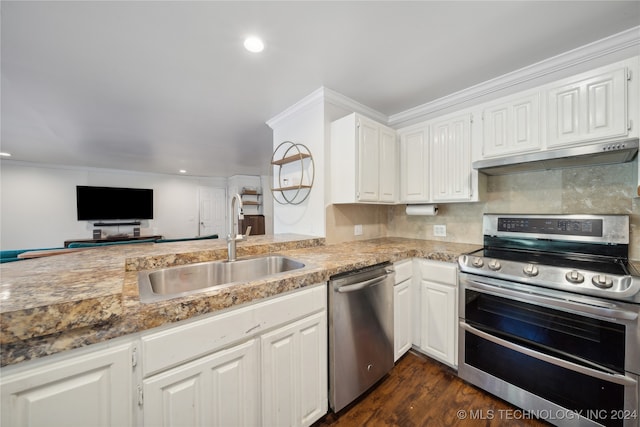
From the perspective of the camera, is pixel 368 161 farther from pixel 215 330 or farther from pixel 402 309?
pixel 215 330

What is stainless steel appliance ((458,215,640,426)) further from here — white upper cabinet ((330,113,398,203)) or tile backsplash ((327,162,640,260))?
white upper cabinet ((330,113,398,203))

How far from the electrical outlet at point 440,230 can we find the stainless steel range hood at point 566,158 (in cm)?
68

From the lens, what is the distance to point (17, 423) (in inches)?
25.5

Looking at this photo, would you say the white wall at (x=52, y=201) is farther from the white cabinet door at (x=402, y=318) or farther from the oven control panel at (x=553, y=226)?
the oven control panel at (x=553, y=226)

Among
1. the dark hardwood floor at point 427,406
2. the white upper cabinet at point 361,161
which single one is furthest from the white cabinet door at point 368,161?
the dark hardwood floor at point 427,406

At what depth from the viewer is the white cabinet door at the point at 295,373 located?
1113 mm

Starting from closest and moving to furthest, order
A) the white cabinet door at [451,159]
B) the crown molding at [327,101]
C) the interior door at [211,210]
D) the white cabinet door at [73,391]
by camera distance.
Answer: the white cabinet door at [73,391] < the white cabinet door at [451,159] < the crown molding at [327,101] < the interior door at [211,210]

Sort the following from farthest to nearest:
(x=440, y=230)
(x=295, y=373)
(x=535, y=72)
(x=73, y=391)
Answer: (x=440, y=230), (x=535, y=72), (x=295, y=373), (x=73, y=391)

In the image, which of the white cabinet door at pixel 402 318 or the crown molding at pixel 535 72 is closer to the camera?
the crown molding at pixel 535 72

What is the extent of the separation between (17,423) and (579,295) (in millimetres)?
2258

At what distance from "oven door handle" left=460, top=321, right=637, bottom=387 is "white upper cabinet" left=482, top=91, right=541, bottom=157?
128 centimetres

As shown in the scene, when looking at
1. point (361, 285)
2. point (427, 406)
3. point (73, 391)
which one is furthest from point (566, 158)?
point (73, 391)

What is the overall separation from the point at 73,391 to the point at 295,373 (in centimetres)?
84

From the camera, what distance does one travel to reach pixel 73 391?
2.33 ft
